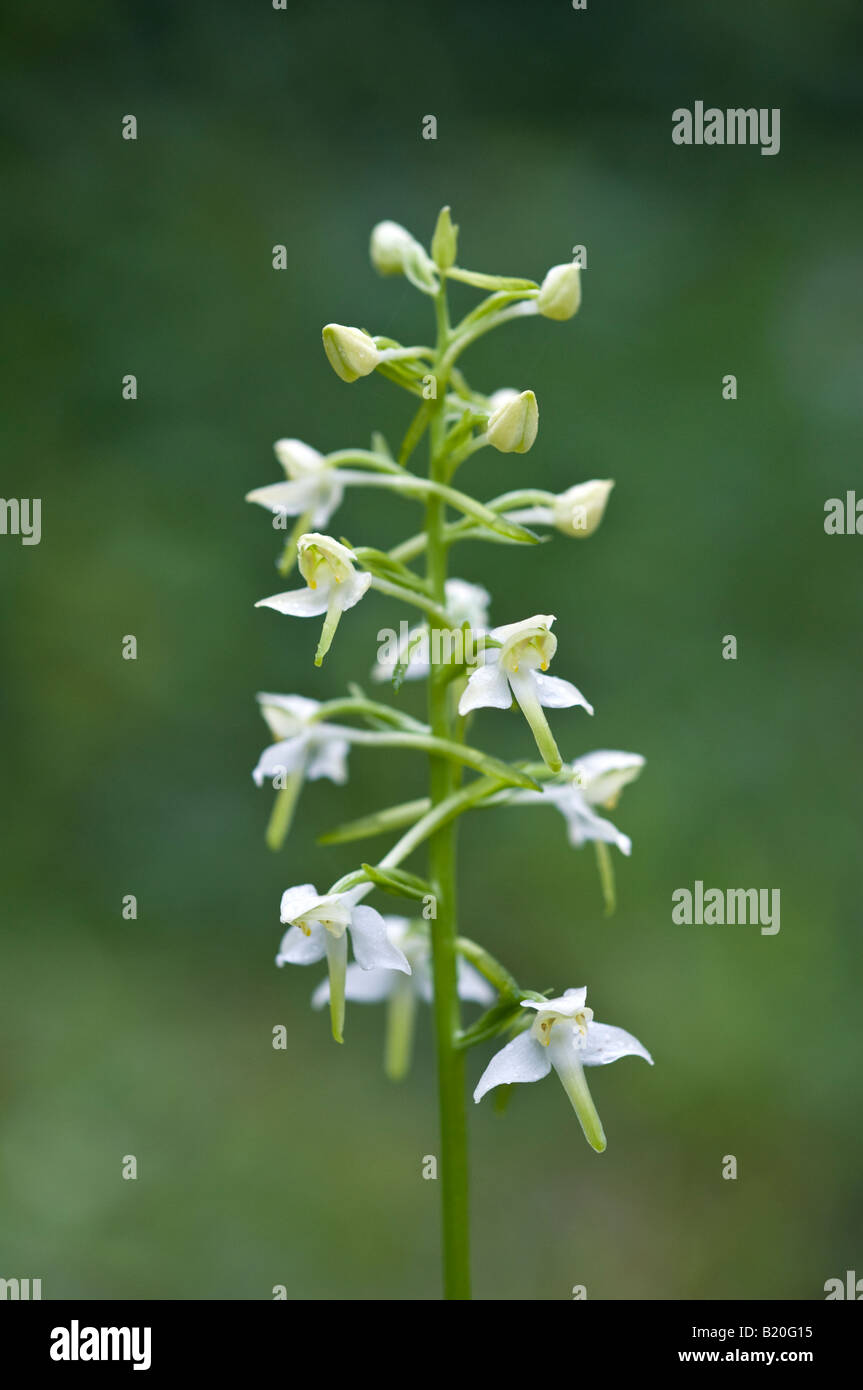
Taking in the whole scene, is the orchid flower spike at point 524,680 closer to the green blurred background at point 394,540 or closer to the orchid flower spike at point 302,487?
the orchid flower spike at point 302,487

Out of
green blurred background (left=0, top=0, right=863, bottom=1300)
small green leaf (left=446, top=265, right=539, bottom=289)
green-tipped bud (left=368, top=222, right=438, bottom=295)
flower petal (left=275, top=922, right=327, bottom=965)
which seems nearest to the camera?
flower petal (left=275, top=922, right=327, bottom=965)

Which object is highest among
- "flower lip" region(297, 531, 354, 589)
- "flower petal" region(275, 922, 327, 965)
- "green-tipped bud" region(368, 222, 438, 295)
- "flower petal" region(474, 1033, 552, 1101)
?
"green-tipped bud" region(368, 222, 438, 295)

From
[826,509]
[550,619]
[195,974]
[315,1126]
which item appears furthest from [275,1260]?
[826,509]

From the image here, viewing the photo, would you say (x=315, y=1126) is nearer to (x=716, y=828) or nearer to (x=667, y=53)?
(x=716, y=828)

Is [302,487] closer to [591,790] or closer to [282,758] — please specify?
[282,758]

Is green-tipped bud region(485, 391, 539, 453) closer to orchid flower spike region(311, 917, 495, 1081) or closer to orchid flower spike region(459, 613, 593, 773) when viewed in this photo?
orchid flower spike region(459, 613, 593, 773)

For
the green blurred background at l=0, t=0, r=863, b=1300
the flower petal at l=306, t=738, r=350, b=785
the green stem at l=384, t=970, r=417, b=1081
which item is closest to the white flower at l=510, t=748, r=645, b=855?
the flower petal at l=306, t=738, r=350, b=785

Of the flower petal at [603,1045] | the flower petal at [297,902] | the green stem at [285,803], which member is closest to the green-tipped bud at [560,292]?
the green stem at [285,803]
